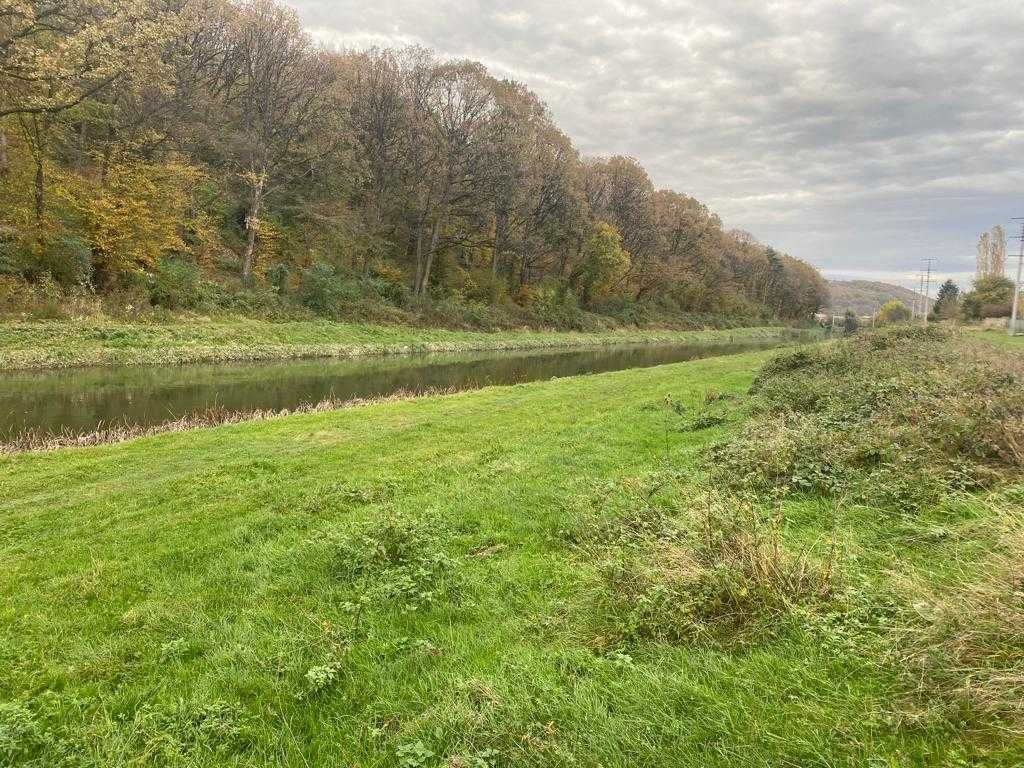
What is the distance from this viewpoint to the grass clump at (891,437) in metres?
5.75

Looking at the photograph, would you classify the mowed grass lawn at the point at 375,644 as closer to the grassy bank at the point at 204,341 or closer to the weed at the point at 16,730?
the weed at the point at 16,730

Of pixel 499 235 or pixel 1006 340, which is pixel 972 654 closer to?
pixel 1006 340

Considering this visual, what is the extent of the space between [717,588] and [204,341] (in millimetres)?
26541

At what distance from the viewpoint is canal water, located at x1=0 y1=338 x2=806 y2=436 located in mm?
14625

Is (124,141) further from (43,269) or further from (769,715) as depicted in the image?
(769,715)

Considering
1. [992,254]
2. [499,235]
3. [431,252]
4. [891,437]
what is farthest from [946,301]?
[891,437]

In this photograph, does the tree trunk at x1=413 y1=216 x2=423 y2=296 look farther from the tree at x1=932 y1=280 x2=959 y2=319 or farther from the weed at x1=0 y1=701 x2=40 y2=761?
the tree at x1=932 y1=280 x2=959 y2=319

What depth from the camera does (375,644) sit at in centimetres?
439

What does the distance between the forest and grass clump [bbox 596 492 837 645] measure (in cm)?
1896

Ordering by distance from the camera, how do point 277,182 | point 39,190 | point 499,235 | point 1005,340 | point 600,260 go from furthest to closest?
point 600,260, point 499,235, point 277,182, point 1005,340, point 39,190

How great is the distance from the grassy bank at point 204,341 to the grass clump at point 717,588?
23.0m

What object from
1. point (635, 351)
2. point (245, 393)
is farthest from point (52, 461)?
point (635, 351)

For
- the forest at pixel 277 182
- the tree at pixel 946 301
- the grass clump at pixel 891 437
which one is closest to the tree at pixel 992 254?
the tree at pixel 946 301

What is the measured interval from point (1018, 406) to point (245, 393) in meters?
19.5
